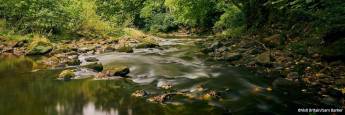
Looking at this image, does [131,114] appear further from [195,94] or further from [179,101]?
[195,94]

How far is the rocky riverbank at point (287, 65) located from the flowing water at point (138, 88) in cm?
65

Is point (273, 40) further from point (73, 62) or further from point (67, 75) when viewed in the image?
point (67, 75)

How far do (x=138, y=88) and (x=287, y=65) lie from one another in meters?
5.53

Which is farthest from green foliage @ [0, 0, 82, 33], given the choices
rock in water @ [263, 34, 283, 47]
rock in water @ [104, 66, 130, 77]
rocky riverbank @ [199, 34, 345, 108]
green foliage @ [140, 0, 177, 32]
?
rock in water @ [263, 34, 283, 47]

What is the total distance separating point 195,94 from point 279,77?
10.5ft

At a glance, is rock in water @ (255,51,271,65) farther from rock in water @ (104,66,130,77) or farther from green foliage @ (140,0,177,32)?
green foliage @ (140,0,177,32)

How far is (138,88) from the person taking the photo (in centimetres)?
1227

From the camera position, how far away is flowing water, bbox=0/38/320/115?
964 cm

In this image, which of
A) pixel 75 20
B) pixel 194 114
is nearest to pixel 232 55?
pixel 194 114

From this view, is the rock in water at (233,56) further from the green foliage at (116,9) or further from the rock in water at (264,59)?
the green foliage at (116,9)

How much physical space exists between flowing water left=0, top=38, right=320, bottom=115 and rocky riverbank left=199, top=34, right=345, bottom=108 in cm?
65

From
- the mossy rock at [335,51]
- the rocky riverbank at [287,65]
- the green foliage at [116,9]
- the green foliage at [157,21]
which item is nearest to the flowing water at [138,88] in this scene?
the rocky riverbank at [287,65]

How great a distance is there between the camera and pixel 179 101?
34.2 feet

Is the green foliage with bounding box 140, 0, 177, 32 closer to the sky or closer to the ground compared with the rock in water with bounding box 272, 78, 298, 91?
closer to the sky
